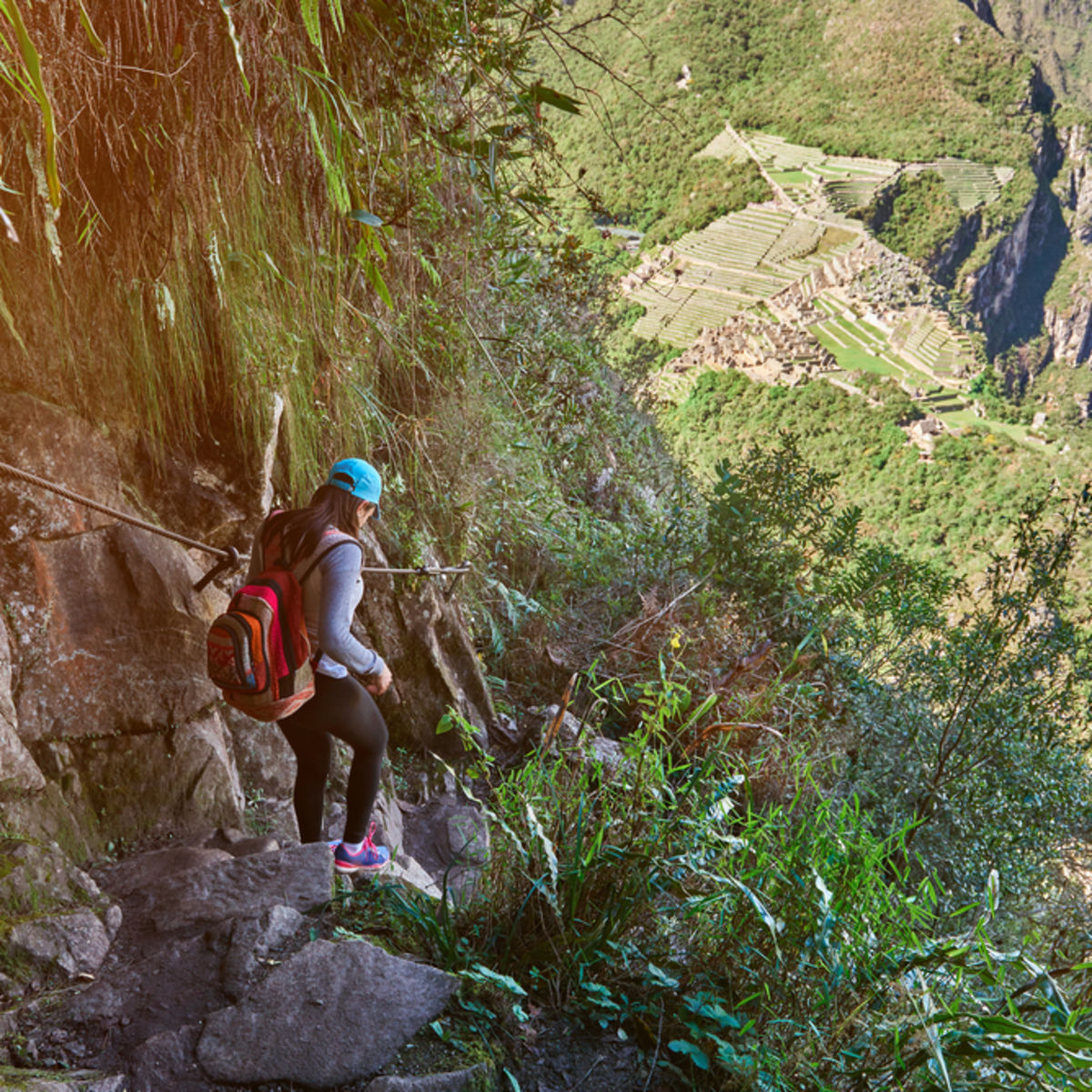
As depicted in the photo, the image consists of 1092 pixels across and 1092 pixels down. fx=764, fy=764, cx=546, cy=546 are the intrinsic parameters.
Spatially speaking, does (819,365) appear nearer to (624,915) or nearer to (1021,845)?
(1021,845)

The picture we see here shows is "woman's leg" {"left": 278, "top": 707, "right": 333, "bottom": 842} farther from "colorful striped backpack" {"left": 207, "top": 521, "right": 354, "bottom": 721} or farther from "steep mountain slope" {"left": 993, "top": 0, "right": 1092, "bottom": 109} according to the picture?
"steep mountain slope" {"left": 993, "top": 0, "right": 1092, "bottom": 109}

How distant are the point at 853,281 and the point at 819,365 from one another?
950cm

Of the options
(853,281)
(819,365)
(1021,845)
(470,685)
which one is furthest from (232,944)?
(853,281)

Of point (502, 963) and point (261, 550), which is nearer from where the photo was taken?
point (502, 963)

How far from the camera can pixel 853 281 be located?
43594 millimetres

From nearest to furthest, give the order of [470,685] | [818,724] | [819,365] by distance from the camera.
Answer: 1. [470,685]
2. [818,724]
3. [819,365]

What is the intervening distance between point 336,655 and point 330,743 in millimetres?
424

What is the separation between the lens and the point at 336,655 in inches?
84.2

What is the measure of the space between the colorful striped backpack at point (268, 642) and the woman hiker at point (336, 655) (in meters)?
0.03

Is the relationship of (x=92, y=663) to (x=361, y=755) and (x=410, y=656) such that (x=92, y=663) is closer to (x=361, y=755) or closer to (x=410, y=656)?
(x=361, y=755)

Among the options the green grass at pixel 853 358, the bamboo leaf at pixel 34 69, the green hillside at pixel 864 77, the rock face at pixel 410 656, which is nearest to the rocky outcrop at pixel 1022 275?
the green hillside at pixel 864 77

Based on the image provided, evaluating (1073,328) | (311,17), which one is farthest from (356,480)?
(1073,328)

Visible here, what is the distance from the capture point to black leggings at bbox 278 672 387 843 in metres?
2.29

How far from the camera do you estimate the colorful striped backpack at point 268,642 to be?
78.0 inches
